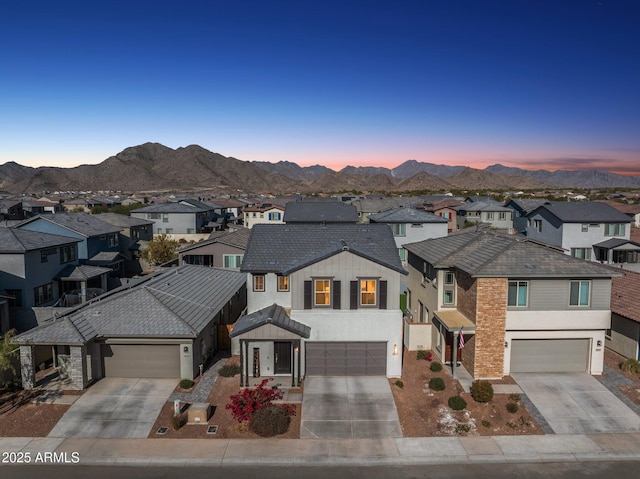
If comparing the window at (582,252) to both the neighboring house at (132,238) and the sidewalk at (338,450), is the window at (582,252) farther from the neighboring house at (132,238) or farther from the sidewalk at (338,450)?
the neighboring house at (132,238)

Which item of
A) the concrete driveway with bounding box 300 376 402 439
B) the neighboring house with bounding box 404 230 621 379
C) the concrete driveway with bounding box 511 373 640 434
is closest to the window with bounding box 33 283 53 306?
the concrete driveway with bounding box 300 376 402 439

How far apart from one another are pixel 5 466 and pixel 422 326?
2186cm

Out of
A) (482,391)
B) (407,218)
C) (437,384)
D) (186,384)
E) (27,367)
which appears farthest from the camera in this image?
(407,218)

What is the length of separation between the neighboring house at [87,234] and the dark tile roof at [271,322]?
26.8m

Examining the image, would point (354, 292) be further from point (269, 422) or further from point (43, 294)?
point (43, 294)

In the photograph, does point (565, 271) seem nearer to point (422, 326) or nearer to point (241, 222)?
point (422, 326)

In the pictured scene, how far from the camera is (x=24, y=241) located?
1357 inches

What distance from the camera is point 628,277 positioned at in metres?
29.4

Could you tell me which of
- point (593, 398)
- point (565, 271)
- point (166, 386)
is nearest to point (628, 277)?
point (565, 271)

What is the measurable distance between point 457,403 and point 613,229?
4255cm

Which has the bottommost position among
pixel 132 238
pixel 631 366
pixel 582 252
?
pixel 631 366

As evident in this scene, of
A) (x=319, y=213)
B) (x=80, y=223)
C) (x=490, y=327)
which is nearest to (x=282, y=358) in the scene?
(x=490, y=327)

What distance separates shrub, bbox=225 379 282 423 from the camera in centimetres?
1934

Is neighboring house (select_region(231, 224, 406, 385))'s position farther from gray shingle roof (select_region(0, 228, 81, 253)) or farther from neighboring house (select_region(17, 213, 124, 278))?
neighboring house (select_region(17, 213, 124, 278))
